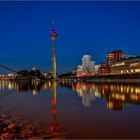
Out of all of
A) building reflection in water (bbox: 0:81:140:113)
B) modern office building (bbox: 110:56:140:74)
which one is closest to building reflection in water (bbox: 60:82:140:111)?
building reflection in water (bbox: 0:81:140:113)

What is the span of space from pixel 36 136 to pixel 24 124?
449cm

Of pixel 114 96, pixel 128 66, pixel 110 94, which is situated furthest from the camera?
pixel 128 66

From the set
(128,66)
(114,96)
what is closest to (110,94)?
(114,96)

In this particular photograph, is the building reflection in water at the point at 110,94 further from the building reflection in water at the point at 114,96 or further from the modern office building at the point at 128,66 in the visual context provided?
the modern office building at the point at 128,66

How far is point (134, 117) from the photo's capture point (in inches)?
897

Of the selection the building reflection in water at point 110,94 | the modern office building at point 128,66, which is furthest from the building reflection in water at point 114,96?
the modern office building at point 128,66

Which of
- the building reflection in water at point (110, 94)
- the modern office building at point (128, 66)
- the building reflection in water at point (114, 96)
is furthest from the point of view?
the modern office building at point (128, 66)

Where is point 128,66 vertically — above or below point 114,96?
above

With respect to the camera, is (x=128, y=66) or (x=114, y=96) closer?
(x=114, y=96)

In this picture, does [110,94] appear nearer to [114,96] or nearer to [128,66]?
[114,96]

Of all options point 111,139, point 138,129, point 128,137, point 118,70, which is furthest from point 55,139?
point 118,70

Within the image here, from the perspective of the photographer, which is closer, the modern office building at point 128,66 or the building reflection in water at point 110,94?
the building reflection in water at point 110,94

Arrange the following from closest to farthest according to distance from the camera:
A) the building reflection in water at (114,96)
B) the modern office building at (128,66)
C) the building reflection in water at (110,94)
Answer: the building reflection in water at (114,96)
the building reflection in water at (110,94)
the modern office building at (128,66)

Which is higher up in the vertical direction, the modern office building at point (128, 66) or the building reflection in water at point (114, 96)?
the modern office building at point (128, 66)
